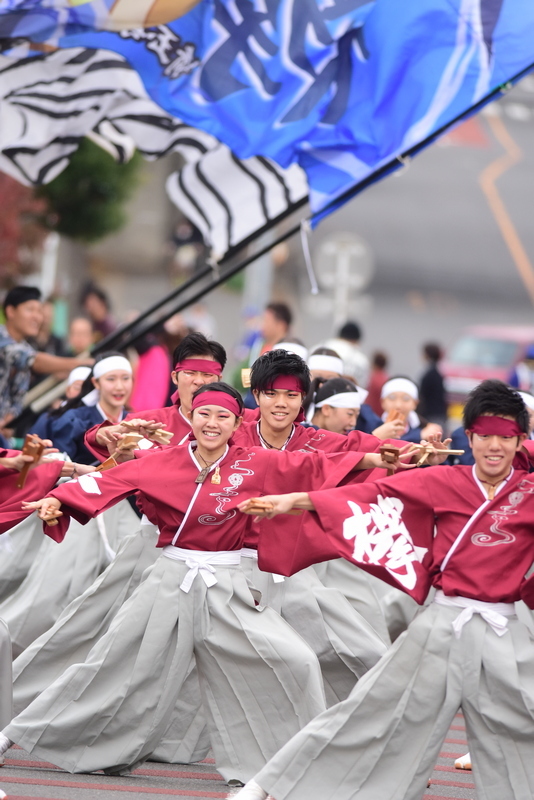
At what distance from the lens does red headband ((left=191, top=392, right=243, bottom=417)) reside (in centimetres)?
571

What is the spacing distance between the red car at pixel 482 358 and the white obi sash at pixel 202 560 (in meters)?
16.4

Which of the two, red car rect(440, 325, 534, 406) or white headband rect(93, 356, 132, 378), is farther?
red car rect(440, 325, 534, 406)

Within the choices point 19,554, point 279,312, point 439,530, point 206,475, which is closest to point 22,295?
point 19,554

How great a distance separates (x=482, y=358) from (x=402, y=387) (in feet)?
46.9

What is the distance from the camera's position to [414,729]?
496cm

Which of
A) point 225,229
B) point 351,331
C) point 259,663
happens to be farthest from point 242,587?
point 351,331

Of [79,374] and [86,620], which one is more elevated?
[79,374]

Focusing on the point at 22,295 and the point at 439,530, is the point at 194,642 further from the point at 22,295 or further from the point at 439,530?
the point at 22,295

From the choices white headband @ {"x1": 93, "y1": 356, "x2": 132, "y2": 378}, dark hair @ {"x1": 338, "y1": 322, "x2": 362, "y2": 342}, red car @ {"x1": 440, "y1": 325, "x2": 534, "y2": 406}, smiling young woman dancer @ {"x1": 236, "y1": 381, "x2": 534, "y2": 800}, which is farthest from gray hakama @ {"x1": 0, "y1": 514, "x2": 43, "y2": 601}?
red car @ {"x1": 440, "y1": 325, "x2": 534, "y2": 406}

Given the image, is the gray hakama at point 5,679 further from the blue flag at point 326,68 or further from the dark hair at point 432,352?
the dark hair at point 432,352

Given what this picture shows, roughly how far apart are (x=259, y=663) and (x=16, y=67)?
4488mm

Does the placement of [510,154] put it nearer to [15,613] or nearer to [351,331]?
[351,331]

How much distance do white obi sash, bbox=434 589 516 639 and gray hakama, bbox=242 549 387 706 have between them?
161 centimetres

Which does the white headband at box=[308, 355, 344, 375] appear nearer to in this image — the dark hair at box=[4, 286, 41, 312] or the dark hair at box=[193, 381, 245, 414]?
the dark hair at box=[4, 286, 41, 312]
